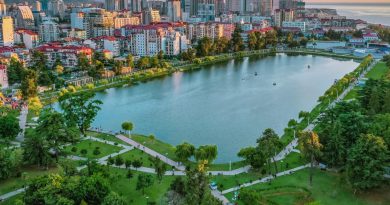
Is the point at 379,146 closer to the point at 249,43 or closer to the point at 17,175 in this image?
the point at 17,175

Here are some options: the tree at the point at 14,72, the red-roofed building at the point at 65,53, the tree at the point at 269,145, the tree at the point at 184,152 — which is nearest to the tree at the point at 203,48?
the red-roofed building at the point at 65,53

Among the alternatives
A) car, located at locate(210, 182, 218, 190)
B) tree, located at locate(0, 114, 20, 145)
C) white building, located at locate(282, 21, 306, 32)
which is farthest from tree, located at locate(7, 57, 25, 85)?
white building, located at locate(282, 21, 306, 32)

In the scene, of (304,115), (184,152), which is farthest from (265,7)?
(184,152)

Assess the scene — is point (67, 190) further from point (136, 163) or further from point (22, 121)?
point (22, 121)

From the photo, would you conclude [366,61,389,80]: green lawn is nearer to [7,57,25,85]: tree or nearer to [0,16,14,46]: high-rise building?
[7,57,25,85]: tree

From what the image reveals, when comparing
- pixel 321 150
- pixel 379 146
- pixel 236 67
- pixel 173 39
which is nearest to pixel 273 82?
pixel 236 67
